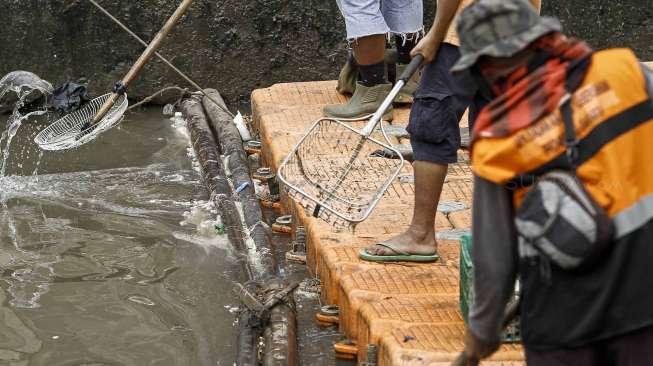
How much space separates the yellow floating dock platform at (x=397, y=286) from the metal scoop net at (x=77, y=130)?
1.24m

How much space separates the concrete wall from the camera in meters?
9.83

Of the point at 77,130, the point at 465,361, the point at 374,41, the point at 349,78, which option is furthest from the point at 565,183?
the point at 349,78

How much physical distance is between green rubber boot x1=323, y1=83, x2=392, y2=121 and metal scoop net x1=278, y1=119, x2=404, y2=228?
15 centimetres

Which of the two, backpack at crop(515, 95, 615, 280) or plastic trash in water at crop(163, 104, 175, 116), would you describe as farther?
plastic trash in water at crop(163, 104, 175, 116)

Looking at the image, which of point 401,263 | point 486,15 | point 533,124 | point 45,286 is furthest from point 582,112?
point 45,286

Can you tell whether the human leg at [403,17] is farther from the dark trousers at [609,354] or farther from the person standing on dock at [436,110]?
the dark trousers at [609,354]

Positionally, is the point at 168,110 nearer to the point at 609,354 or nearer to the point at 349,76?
the point at 349,76

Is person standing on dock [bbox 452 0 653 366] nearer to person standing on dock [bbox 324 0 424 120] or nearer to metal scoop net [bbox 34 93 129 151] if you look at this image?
person standing on dock [bbox 324 0 424 120]

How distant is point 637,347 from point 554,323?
220mm

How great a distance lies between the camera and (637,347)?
2963 mm

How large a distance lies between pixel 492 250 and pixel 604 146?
1.36 ft

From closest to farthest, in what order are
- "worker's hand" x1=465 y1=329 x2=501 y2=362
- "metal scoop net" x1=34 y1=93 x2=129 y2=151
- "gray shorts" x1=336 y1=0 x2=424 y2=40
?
"worker's hand" x1=465 y1=329 x2=501 y2=362 → "gray shorts" x1=336 y1=0 x2=424 y2=40 → "metal scoop net" x1=34 y1=93 x2=129 y2=151

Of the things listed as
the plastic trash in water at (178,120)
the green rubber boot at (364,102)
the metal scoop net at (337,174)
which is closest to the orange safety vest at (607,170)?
the metal scoop net at (337,174)

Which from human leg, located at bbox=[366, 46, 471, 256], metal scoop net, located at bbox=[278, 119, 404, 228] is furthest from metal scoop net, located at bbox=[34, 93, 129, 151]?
human leg, located at bbox=[366, 46, 471, 256]
